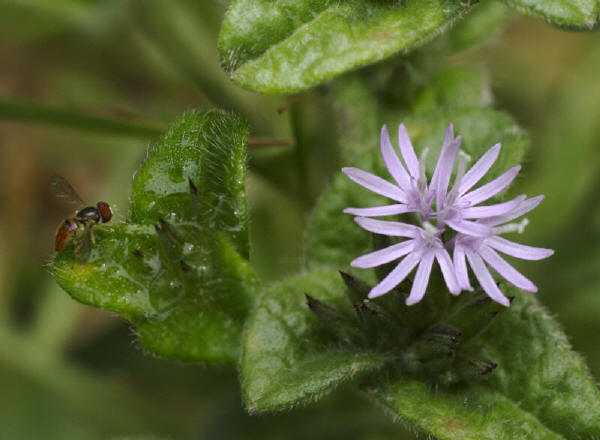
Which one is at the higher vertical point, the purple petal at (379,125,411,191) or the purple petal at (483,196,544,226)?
the purple petal at (379,125,411,191)

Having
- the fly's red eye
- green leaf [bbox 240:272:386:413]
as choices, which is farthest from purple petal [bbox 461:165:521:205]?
the fly's red eye

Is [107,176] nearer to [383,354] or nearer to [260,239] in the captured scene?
[260,239]

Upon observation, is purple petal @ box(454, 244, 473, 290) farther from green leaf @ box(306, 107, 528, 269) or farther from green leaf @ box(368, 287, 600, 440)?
green leaf @ box(306, 107, 528, 269)

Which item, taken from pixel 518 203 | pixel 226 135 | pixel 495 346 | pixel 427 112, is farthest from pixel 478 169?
pixel 427 112

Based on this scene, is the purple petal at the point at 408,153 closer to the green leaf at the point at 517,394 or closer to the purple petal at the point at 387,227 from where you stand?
the purple petal at the point at 387,227

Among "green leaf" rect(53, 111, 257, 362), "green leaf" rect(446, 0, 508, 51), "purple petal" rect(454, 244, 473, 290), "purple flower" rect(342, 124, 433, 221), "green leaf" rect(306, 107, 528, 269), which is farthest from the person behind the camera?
"green leaf" rect(446, 0, 508, 51)

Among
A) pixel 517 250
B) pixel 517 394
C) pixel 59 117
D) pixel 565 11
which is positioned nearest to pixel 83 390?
pixel 59 117

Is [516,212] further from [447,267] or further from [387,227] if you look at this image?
[387,227]
